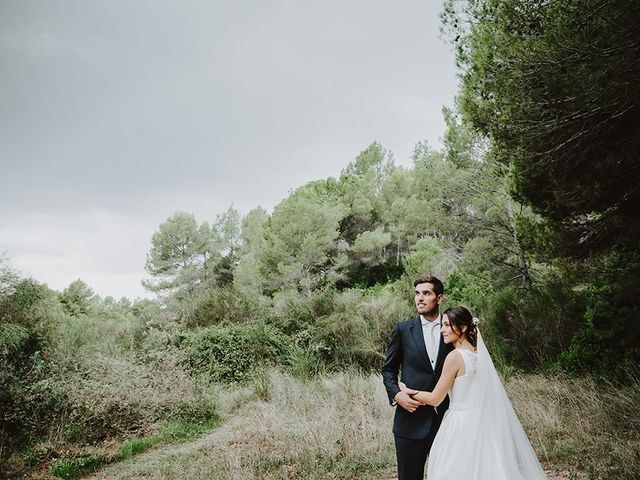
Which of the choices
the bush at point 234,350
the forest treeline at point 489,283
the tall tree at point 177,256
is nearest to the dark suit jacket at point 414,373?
the forest treeline at point 489,283

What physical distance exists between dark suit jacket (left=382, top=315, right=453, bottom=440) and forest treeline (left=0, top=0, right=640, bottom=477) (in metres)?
4.09

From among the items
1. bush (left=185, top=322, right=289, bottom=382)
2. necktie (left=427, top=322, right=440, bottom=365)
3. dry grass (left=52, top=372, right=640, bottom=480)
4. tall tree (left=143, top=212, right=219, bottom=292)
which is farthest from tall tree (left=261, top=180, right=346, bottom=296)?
necktie (left=427, top=322, right=440, bottom=365)

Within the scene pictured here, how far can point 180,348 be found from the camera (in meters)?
13.6

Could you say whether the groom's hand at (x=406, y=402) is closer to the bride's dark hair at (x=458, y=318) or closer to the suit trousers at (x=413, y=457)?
the suit trousers at (x=413, y=457)

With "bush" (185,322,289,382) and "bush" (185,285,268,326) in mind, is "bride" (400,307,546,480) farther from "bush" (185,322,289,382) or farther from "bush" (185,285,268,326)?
"bush" (185,285,268,326)

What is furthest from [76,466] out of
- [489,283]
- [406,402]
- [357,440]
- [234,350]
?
[489,283]

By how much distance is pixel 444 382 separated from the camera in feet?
8.60

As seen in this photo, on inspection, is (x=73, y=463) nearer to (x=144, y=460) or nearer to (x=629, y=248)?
(x=144, y=460)

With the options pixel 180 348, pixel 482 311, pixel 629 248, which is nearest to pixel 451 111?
pixel 482 311

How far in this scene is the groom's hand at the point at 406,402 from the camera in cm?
263

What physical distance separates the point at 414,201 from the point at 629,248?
75.3 feet

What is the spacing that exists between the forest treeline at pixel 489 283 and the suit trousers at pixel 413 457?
462 cm

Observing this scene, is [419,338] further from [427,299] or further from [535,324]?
[535,324]

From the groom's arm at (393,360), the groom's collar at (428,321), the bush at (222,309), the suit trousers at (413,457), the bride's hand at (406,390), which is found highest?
the bush at (222,309)
